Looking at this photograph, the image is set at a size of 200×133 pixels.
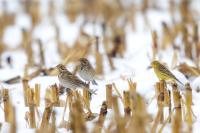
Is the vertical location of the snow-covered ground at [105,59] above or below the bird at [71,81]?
above

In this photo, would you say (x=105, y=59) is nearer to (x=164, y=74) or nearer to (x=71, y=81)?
(x=164, y=74)

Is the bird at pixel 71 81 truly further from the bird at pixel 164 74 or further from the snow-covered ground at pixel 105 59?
Result: the bird at pixel 164 74

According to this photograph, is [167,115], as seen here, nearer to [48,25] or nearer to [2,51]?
[2,51]

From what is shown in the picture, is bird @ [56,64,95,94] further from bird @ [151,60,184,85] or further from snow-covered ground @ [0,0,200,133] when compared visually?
bird @ [151,60,184,85]

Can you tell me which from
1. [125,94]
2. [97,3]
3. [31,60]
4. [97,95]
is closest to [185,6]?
[97,3]

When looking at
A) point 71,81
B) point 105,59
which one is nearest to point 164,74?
point 71,81

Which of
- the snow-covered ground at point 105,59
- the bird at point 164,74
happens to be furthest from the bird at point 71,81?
the bird at point 164,74

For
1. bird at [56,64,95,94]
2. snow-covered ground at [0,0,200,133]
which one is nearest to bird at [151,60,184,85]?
snow-covered ground at [0,0,200,133]

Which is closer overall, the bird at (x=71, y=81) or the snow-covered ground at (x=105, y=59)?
the bird at (x=71, y=81)
